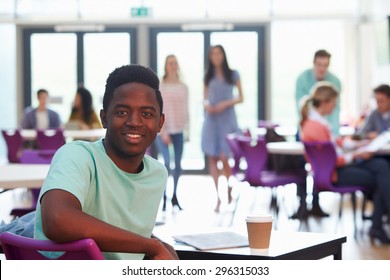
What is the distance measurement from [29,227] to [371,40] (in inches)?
381

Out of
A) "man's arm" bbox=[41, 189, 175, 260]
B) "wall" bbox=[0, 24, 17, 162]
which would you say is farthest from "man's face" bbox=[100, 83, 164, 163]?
"wall" bbox=[0, 24, 17, 162]

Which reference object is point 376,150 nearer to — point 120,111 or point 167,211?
point 167,211

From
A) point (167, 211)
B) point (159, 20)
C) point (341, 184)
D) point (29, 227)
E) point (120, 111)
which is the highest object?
point (159, 20)

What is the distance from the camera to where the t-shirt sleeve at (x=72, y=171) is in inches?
68.4

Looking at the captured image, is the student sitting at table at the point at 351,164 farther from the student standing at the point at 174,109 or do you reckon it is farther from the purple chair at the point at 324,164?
the student standing at the point at 174,109

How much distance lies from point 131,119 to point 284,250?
0.48m

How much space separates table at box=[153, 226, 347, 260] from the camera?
76.5 inches

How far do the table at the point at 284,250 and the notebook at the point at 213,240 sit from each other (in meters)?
0.02

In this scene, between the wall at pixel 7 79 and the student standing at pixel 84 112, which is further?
the wall at pixel 7 79

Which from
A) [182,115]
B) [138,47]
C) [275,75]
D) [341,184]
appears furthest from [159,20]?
[341,184]

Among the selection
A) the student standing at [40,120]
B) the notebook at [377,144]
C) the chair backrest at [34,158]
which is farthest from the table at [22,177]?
the student standing at [40,120]

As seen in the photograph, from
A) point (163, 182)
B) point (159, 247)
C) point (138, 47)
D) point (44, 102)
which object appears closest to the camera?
point (159, 247)

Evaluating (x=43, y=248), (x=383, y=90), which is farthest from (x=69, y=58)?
(x=43, y=248)

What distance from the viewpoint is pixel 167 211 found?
7363 mm
